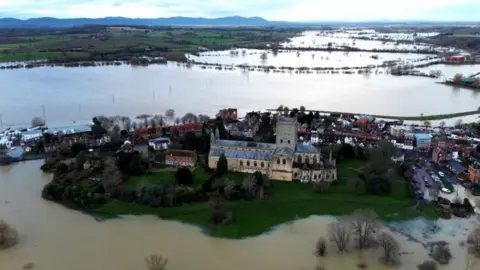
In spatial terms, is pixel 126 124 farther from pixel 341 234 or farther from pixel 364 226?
pixel 341 234

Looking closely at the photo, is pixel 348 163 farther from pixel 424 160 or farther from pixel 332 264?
pixel 332 264

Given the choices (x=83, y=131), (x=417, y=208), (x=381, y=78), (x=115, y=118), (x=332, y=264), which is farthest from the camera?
(x=381, y=78)

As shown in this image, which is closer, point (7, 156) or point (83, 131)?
point (7, 156)

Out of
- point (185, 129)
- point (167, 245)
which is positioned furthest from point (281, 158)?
point (185, 129)

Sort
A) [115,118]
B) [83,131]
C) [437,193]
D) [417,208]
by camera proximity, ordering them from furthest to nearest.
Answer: [115,118] → [83,131] → [437,193] → [417,208]

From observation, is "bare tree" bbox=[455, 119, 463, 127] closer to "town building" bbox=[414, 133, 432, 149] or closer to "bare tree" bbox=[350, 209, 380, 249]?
"town building" bbox=[414, 133, 432, 149]

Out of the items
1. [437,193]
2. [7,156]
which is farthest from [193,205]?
[7,156]
